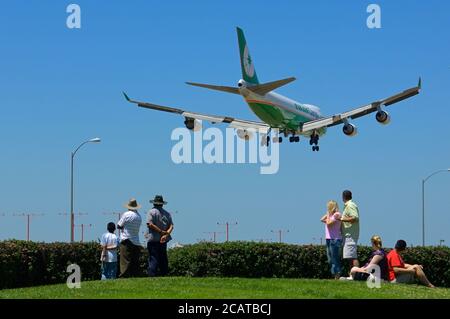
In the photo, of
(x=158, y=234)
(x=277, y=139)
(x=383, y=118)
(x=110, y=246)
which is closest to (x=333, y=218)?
(x=158, y=234)

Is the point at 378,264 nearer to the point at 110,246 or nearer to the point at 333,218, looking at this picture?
the point at 333,218

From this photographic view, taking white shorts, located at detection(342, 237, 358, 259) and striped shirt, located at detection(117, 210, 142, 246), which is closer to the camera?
white shorts, located at detection(342, 237, 358, 259)

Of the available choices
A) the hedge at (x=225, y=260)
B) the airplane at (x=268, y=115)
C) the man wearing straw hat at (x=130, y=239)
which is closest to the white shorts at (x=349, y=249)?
the hedge at (x=225, y=260)

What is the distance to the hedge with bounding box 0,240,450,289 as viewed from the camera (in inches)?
918

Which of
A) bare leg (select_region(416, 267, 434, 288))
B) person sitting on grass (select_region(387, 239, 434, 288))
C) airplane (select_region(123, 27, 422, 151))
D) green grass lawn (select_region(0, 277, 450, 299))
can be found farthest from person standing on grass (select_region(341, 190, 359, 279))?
airplane (select_region(123, 27, 422, 151))

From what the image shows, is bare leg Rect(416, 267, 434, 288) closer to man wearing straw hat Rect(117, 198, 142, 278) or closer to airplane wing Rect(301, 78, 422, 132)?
man wearing straw hat Rect(117, 198, 142, 278)

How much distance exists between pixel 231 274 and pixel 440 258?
640 centimetres

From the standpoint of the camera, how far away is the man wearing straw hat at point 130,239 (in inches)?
814

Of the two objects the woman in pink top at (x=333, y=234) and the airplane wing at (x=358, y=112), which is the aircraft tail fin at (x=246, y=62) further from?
→ the woman in pink top at (x=333, y=234)

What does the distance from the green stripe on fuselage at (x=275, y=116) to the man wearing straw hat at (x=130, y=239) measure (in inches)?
1065

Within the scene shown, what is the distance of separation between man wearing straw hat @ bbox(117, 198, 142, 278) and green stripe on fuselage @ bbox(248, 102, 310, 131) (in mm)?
27042

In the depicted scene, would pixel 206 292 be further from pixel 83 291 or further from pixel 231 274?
pixel 231 274

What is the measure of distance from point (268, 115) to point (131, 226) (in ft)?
92.5
